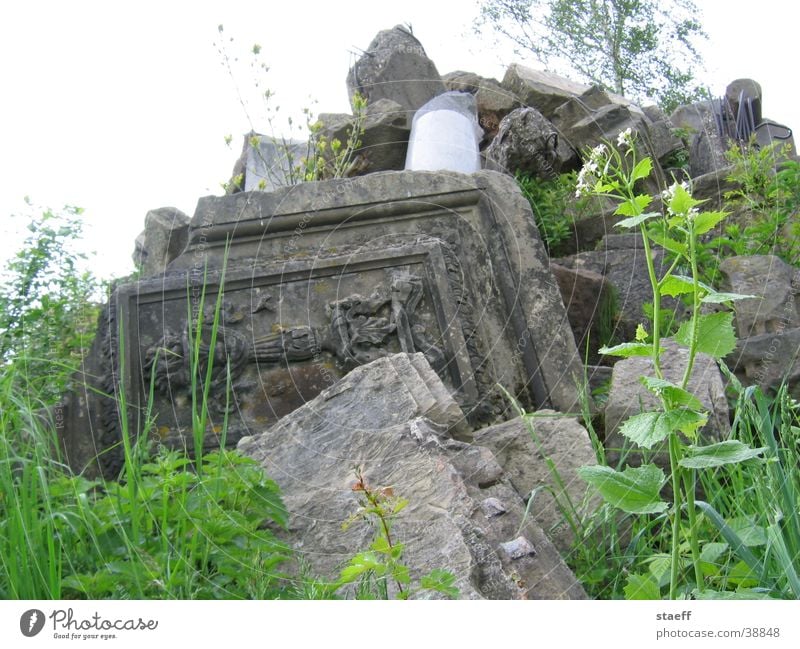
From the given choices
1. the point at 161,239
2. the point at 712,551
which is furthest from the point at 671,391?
the point at 161,239

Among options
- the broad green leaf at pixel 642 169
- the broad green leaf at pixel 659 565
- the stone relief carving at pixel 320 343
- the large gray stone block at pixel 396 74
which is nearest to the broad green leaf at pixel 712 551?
the broad green leaf at pixel 659 565

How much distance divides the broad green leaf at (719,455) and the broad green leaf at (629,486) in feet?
0.24

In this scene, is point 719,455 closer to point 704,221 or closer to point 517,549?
A: point 704,221

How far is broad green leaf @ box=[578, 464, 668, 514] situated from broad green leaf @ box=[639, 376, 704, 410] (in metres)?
0.15

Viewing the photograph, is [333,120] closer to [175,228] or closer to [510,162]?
[510,162]

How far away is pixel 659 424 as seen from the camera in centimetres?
187

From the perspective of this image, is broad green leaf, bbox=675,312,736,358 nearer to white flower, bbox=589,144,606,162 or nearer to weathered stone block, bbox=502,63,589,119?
white flower, bbox=589,144,606,162

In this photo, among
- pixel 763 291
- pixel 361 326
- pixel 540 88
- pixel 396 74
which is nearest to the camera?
pixel 361 326

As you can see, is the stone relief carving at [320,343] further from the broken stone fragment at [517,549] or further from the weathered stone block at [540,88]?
the weathered stone block at [540,88]

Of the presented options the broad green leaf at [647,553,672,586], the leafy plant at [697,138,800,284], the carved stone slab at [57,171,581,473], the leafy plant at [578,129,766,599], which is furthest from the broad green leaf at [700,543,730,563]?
the leafy plant at [697,138,800,284]

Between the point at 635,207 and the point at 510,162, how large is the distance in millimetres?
5093

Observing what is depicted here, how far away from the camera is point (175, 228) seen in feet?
18.3

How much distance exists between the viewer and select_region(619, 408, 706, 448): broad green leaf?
1837 mm

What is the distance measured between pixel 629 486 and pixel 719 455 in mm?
190
